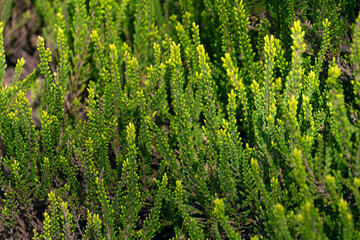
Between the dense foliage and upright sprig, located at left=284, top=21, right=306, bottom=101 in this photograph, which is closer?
the dense foliage

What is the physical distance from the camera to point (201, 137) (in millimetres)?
2600

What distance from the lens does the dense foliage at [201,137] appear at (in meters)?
1.77

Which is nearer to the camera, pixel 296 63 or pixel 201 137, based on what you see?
pixel 296 63

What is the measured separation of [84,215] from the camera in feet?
7.82

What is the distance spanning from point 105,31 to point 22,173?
1.38 m

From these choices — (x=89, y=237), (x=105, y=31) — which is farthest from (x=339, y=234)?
(x=105, y=31)

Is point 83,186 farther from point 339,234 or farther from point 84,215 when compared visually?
point 339,234

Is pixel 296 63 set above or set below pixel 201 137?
above

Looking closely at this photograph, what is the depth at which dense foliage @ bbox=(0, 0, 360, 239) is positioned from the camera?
177 cm

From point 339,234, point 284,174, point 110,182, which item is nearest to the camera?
point 339,234

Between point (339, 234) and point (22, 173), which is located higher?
point (22, 173)

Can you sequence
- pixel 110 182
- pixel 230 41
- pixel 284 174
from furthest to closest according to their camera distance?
pixel 230 41, pixel 110 182, pixel 284 174

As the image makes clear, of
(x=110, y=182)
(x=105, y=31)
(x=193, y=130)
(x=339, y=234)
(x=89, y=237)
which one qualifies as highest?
(x=105, y=31)

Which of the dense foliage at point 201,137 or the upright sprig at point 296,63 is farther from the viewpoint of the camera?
A: the upright sprig at point 296,63
